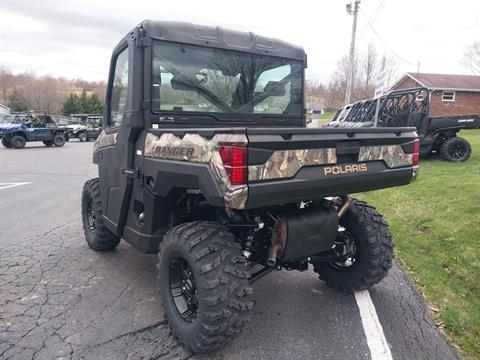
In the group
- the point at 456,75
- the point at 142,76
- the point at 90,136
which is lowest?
the point at 90,136

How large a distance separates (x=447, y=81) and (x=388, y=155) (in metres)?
38.4

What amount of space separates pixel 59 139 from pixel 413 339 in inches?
1010

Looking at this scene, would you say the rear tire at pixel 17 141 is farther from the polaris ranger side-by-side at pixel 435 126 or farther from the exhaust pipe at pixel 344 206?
the exhaust pipe at pixel 344 206

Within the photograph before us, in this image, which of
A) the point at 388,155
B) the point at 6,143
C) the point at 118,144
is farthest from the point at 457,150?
the point at 6,143

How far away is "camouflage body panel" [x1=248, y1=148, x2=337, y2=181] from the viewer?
8.18 ft

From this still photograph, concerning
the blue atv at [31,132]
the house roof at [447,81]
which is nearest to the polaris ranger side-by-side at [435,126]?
the blue atv at [31,132]

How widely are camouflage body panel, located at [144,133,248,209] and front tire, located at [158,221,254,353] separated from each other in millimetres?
545

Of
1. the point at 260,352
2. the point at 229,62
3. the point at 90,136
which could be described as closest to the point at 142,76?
the point at 229,62

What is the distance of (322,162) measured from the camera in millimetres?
2811

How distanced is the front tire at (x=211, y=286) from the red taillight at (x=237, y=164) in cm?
66

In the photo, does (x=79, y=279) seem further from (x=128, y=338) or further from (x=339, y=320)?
(x=339, y=320)

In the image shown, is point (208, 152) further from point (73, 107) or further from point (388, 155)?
point (73, 107)

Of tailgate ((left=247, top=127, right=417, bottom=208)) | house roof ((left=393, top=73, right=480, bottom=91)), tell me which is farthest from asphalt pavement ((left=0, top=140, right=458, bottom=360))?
house roof ((left=393, top=73, right=480, bottom=91))

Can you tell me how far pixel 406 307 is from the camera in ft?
12.1
